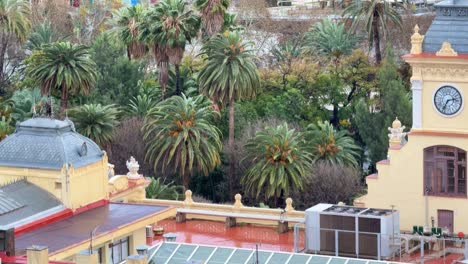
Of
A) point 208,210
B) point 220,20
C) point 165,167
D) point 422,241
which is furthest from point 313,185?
point 422,241

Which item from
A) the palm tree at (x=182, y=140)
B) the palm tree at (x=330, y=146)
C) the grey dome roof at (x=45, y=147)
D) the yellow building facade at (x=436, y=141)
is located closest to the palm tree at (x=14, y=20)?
the palm tree at (x=182, y=140)

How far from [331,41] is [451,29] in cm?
5963

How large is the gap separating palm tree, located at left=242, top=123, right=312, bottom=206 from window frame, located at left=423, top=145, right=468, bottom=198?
29.3m

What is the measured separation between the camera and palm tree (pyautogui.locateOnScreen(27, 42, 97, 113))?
374 feet

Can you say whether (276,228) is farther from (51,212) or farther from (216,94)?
(216,94)

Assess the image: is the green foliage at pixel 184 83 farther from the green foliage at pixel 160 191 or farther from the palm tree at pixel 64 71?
the green foliage at pixel 160 191

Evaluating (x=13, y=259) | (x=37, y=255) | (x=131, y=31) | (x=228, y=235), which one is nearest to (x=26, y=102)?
(x=131, y=31)

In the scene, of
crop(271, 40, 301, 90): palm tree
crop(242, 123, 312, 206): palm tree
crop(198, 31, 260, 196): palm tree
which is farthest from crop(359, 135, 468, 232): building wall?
crop(271, 40, 301, 90): palm tree

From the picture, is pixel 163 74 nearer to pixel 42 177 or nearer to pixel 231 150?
pixel 231 150

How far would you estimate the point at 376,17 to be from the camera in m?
127

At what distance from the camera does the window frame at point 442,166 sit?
2788 inches

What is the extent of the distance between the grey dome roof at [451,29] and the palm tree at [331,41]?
189 ft

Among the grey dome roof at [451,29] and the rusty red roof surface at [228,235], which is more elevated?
the grey dome roof at [451,29]

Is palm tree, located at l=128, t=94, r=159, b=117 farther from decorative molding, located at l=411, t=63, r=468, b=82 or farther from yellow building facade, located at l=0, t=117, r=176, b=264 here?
decorative molding, located at l=411, t=63, r=468, b=82
